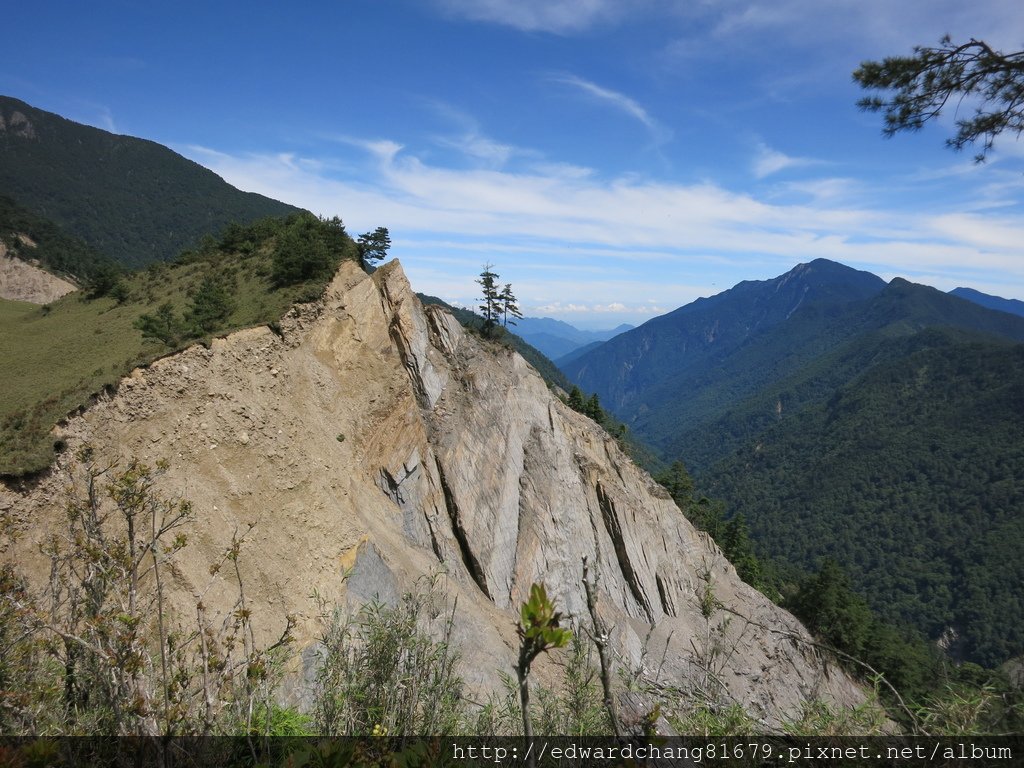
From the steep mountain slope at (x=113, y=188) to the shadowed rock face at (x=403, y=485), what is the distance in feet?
326

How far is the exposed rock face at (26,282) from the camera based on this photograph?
47.2 metres

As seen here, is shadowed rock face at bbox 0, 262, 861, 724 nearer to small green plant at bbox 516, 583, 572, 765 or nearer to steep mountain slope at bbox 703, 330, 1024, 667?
small green plant at bbox 516, 583, 572, 765

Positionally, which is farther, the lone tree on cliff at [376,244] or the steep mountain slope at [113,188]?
the steep mountain slope at [113,188]

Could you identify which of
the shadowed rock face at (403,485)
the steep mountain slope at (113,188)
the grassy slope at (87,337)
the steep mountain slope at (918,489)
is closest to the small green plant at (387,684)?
the shadowed rock face at (403,485)

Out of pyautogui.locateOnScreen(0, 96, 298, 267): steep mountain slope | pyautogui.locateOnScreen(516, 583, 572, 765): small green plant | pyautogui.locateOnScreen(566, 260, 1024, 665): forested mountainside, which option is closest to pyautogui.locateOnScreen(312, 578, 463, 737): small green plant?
pyautogui.locateOnScreen(516, 583, 572, 765): small green plant

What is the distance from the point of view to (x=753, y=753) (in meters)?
3.99

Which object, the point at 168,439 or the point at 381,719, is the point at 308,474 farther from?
the point at 381,719

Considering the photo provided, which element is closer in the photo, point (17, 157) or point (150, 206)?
point (17, 157)

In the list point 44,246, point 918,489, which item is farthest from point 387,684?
point 918,489

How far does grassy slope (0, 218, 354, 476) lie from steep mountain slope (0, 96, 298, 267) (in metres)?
89.1

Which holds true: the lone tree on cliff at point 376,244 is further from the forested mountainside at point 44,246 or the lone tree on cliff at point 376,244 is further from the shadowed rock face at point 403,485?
the forested mountainside at point 44,246

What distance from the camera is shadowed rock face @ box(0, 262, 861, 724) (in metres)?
14.1

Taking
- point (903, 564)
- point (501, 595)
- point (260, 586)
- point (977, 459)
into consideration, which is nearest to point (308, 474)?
point (260, 586)

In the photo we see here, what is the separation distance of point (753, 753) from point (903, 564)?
139 m
